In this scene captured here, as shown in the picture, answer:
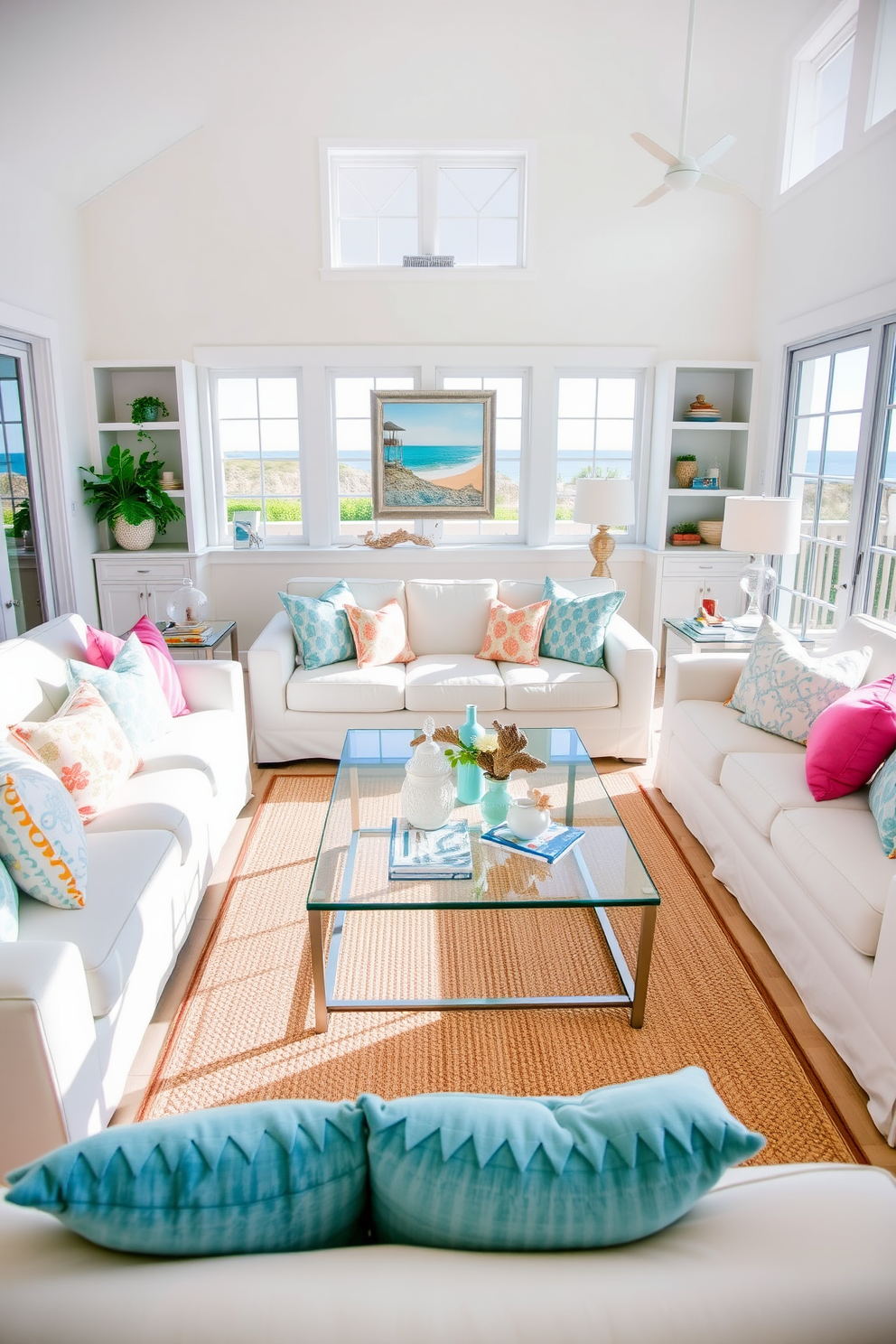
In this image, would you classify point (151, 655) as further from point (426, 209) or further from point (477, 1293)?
point (426, 209)

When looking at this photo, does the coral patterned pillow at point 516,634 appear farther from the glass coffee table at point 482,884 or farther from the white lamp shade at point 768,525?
the glass coffee table at point 482,884

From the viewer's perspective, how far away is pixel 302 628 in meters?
4.20

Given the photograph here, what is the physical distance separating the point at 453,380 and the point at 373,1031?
4379 millimetres

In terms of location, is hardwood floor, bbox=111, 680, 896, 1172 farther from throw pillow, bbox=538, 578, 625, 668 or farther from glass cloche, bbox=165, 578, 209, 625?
glass cloche, bbox=165, 578, 209, 625

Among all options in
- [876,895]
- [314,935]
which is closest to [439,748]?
[314,935]

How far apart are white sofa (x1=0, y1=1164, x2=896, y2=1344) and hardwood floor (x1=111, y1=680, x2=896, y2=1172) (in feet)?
4.27

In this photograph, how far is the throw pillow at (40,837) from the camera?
1.93 meters

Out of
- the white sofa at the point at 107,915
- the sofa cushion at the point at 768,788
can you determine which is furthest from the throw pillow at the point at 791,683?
the white sofa at the point at 107,915

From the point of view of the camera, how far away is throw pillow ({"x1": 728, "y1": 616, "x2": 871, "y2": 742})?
311cm

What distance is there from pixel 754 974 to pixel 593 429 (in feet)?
13.3

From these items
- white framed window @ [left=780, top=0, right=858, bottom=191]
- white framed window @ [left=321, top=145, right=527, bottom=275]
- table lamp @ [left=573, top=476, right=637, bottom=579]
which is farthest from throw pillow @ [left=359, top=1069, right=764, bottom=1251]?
white framed window @ [left=321, top=145, right=527, bottom=275]

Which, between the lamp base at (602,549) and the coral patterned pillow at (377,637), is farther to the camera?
the lamp base at (602,549)

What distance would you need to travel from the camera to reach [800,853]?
96.9 inches

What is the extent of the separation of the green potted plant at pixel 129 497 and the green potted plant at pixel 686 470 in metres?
3.28
